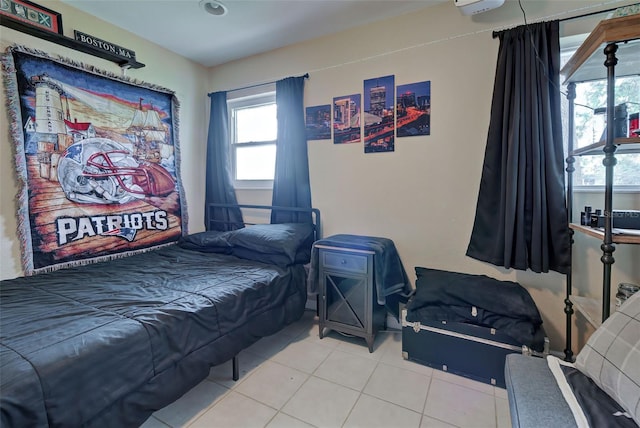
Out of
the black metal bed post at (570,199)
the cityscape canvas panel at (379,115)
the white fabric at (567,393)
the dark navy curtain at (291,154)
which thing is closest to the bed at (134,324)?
the dark navy curtain at (291,154)

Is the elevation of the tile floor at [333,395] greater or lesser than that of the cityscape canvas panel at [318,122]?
lesser

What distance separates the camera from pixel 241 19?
239cm

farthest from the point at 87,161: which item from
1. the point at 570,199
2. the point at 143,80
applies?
the point at 570,199

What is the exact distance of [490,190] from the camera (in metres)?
2.05

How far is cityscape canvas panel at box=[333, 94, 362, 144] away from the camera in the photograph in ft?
8.34

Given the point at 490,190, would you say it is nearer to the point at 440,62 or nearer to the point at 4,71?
the point at 440,62

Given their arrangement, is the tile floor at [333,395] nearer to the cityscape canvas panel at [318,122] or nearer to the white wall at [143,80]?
the white wall at [143,80]

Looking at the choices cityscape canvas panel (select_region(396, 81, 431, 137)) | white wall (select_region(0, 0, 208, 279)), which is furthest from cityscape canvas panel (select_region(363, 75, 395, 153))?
white wall (select_region(0, 0, 208, 279))

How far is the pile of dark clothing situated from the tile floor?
35 cm

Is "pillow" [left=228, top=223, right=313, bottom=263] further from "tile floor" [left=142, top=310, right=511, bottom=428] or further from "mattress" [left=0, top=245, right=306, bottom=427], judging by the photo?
"tile floor" [left=142, top=310, right=511, bottom=428]

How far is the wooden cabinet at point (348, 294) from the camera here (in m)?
2.11

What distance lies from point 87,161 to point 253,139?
4.78 feet

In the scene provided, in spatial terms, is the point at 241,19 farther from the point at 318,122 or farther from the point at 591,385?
the point at 591,385

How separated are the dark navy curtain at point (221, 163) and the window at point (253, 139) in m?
0.08
